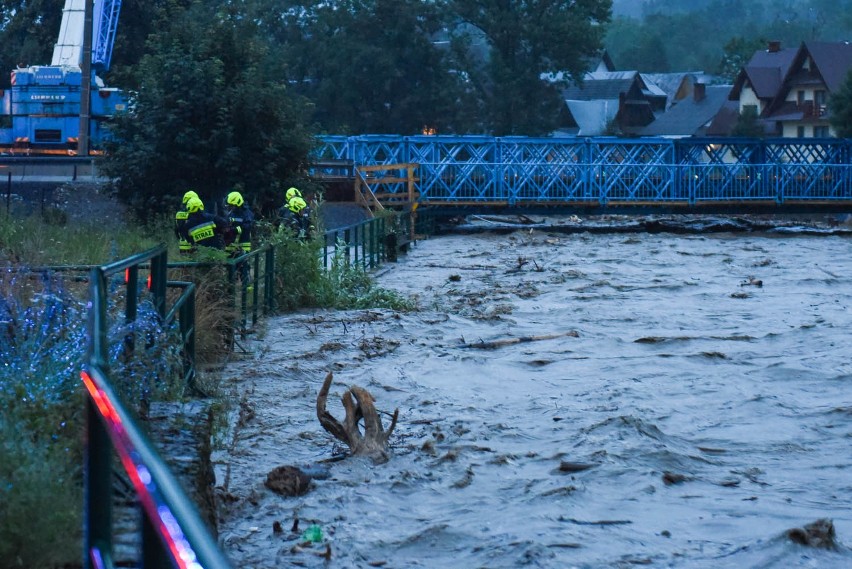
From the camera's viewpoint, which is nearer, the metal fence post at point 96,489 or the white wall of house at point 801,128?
the metal fence post at point 96,489

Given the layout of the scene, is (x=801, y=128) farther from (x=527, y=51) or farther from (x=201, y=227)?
(x=201, y=227)

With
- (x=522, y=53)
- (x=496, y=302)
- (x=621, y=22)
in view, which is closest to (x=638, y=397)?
(x=496, y=302)

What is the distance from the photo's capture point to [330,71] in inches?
2603

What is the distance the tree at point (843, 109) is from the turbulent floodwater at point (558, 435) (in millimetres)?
→ 36799

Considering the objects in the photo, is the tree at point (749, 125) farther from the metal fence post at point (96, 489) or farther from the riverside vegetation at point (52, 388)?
the metal fence post at point (96, 489)

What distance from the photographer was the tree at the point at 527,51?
226 ft

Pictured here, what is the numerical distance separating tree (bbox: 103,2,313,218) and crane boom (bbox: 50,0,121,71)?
19749 mm

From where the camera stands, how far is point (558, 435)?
1035cm

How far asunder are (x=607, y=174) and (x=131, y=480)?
44.0 meters

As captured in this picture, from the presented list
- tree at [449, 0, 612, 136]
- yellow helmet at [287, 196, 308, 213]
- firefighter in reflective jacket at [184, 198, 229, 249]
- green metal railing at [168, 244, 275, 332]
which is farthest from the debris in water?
tree at [449, 0, 612, 136]

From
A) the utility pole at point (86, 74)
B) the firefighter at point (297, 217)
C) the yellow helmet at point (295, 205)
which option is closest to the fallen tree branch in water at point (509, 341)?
the firefighter at point (297, 217)

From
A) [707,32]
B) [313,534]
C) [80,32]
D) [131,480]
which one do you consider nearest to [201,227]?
[313,534]

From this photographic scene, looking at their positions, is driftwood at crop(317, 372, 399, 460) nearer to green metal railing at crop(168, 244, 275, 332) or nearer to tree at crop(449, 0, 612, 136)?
green metal railing at crop(168, 244, 275, 332)

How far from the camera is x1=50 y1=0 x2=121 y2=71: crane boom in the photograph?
42625mm
